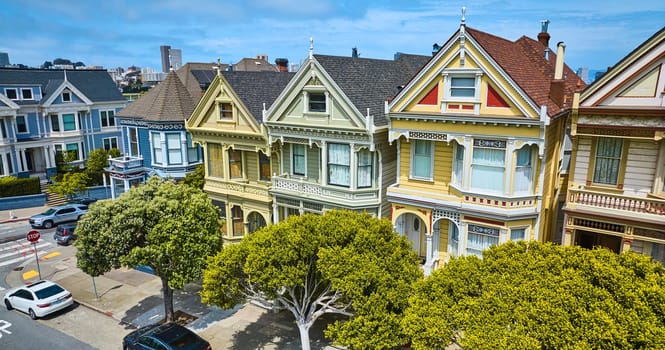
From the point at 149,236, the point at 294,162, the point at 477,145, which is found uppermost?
the point at 477,145

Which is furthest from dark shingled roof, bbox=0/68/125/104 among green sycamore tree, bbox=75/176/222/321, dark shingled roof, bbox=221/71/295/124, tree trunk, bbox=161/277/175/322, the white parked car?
tree trunk, bbox=161/277/175/322

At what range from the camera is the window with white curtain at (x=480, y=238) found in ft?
63.0

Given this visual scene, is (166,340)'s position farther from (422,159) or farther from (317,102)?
(422,159)

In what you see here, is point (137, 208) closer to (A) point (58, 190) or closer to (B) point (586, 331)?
(B) point (586, 331)

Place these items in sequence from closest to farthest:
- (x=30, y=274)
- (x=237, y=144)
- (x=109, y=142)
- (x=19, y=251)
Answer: (x=237, y=144), (x=30, y=274), (x=19, y=251), (x=109, y=142)

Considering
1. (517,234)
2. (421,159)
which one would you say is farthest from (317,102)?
(517,234)

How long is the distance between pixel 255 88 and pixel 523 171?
16761 millimetres

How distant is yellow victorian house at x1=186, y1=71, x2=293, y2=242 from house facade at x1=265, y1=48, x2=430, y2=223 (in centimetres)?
173

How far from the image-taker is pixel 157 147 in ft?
106

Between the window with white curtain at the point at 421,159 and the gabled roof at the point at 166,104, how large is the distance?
18.2 m

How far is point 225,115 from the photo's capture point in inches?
1081

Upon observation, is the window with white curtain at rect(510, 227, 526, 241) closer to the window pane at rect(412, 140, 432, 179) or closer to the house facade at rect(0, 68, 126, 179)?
the window pane at rect(412, 140, 432, 179)

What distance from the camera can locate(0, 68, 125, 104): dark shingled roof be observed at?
4869 cm

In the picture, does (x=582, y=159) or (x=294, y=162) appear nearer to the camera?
(x=582, y=159)
